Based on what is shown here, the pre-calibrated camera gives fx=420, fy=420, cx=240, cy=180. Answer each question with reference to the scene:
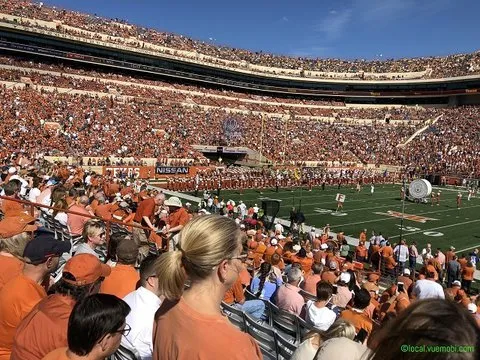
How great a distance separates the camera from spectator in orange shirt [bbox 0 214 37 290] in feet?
12.9

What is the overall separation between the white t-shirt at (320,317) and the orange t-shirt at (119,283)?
6.60 ft

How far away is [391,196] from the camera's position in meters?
33.2

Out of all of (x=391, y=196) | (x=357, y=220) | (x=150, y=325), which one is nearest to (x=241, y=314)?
(x=150, y=325)

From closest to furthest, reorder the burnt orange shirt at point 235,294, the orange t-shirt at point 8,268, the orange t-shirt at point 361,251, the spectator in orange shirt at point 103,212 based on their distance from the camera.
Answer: the orange t-shirt at point 8,268 < the burnt orange shirt at point 235,294 < the spectator in orange shirt at point 103,212 < the orange t-shirt at point 361,251

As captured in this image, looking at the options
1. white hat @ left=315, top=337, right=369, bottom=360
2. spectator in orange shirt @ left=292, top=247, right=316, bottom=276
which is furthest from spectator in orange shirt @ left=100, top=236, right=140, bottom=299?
spectator in orange shirt @ left=292, top=247, right=316, bottom=276

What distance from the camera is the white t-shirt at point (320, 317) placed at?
15.4ft

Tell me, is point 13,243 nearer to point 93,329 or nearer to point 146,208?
point 93,329

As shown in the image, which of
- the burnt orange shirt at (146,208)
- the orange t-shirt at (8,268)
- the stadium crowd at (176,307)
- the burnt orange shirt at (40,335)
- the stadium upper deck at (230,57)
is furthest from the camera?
the stadium upper deck at (230,57)

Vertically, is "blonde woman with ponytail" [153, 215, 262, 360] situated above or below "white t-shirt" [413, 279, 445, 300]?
above

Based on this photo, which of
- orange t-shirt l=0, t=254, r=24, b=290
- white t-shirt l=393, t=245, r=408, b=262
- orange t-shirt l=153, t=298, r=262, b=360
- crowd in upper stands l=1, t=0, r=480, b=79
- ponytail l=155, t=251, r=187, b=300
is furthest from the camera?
crowd in upper stands l=1, t=0, r=480, b=79

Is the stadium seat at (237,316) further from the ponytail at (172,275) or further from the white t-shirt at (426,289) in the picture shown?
the white t-shirt at (426,289)

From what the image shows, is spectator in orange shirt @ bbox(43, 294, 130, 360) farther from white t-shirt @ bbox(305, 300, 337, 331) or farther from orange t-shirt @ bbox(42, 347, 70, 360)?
white t-shirt @ bbox(305, 300, 337, 331)

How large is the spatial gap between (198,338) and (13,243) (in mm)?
3248

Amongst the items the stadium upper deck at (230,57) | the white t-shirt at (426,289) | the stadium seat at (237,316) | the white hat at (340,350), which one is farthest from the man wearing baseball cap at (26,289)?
the stadium upper deck at (230,57)
